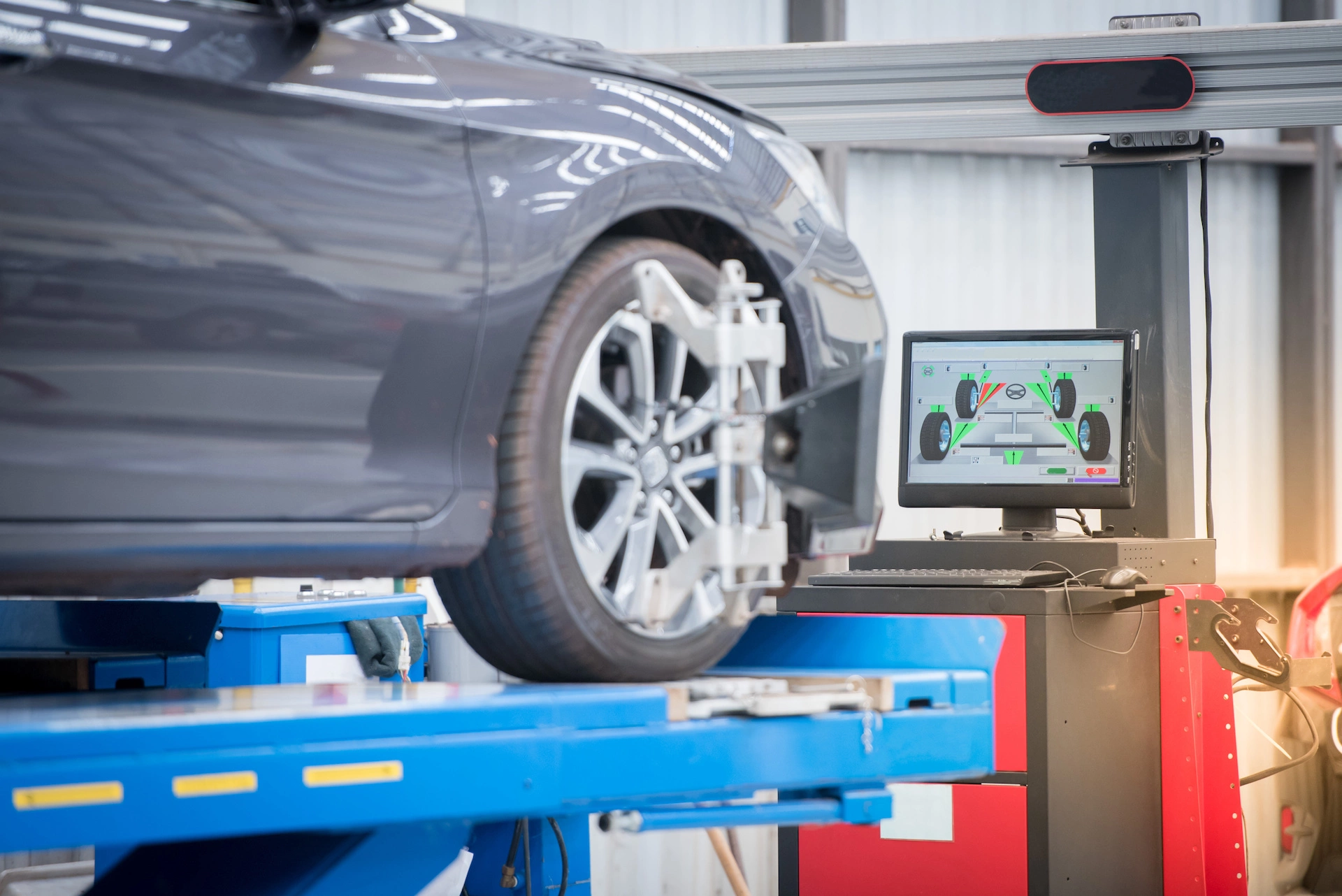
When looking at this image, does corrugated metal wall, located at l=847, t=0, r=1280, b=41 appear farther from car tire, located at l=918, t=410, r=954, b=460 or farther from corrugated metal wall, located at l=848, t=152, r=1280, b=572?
car tire, located at l=918, t=410, r=954, b=460

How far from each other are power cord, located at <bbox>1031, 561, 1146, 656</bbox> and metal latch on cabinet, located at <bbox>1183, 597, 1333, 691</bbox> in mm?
148

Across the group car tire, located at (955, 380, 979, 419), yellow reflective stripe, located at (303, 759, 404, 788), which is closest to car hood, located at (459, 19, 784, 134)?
yellow reflective stripe, located at (303, 759, 404, 788)

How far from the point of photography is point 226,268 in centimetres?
155

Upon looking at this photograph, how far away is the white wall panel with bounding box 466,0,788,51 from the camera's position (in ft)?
20.8

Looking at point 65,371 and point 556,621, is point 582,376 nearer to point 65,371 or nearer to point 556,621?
point 556,621

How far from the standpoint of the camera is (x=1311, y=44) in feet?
12.3

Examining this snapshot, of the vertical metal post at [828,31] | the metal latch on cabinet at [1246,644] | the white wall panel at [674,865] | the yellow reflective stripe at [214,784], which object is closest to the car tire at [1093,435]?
the metal latch on cabinet at [1246,644]

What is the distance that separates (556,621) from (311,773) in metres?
0.40

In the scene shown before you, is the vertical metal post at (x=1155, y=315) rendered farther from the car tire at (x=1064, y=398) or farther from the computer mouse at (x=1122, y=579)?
the computer mouse at (x=1122, y=579)

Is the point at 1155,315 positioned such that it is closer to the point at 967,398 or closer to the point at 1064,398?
the point at 1064,398

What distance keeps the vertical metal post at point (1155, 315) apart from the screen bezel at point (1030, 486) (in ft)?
1.01

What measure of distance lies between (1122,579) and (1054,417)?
588 mm

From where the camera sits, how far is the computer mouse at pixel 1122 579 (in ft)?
10.4

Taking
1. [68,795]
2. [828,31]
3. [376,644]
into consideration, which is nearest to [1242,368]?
[828,31]
